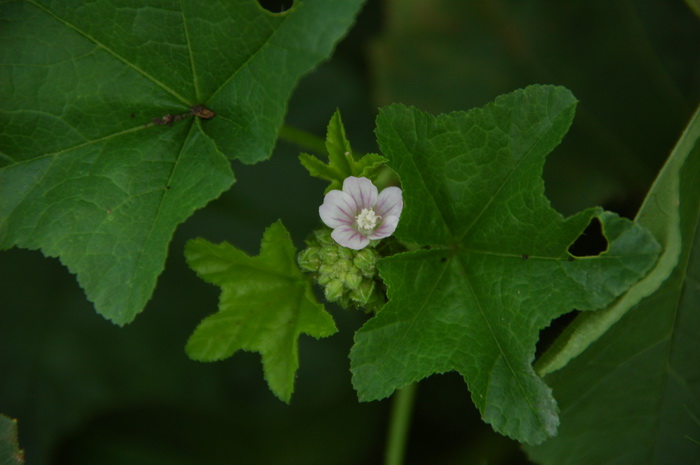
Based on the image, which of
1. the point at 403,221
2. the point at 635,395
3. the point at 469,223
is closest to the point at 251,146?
the point at 403,221

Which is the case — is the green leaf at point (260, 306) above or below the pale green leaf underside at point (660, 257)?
below

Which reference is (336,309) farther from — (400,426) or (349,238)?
(349,238)

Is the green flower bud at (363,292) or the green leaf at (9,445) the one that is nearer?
the green flower bud at (363,292)

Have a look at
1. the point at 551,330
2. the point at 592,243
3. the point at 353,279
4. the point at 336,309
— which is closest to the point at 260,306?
the point at 353,279

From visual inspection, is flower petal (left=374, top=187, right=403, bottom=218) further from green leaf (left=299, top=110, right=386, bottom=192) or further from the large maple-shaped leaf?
the large maple-shaped leaf

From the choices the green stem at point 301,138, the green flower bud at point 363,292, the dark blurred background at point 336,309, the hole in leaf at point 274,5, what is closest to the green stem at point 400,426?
the dark blurred background at point 336,309

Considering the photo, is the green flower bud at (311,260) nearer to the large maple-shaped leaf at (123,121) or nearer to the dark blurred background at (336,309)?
the large maple-shaped leaf at (123,121)
